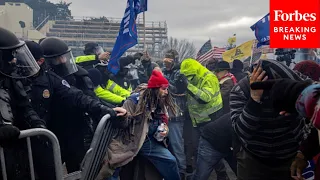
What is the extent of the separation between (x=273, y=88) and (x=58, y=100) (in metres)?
2.73

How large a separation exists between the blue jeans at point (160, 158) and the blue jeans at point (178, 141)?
4.60 feet

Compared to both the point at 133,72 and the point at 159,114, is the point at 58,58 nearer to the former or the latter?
the point at 159,114

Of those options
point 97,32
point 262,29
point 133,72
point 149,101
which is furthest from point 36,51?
point 97,32

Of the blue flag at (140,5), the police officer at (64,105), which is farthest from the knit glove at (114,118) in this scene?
the blue flag at (140,5)

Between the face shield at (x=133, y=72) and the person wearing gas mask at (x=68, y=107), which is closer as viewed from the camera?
the person wearing gas mask at (x=68, y=107)

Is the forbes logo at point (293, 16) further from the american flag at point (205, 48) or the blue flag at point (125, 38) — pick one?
the american flag at point (205, 48)

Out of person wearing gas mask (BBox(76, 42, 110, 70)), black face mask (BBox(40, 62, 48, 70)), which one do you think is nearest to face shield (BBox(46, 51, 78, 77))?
black face mask (BBox(40, 62, 48, 70))

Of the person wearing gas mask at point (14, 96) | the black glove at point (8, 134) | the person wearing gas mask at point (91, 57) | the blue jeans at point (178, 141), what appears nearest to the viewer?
the black glove at point (8, 134)

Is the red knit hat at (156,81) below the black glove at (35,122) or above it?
above

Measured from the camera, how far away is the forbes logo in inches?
228

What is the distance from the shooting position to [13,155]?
2957 millimetres

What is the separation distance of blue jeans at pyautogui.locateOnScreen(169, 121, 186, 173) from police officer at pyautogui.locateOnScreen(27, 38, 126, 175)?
1967mm

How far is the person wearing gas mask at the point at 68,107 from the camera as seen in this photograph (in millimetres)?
3998

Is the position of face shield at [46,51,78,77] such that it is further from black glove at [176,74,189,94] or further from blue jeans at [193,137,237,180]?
black glove at [176,74,189,94]
